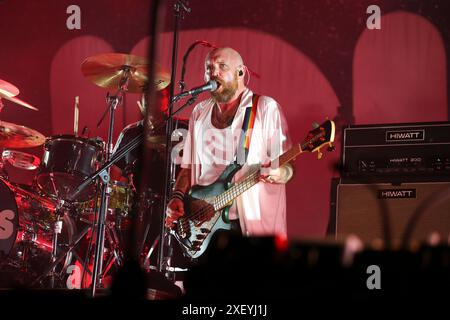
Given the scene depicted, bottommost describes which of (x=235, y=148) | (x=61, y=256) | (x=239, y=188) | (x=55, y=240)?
(x=61, y=256)

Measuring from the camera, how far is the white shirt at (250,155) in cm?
443

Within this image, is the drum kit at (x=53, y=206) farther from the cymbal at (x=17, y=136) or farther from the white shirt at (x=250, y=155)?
the white shirt at (x=250, y=155)

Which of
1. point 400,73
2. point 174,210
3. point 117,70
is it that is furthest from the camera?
point 400,73

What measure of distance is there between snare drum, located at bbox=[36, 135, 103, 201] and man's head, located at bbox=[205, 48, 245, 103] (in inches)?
41.0

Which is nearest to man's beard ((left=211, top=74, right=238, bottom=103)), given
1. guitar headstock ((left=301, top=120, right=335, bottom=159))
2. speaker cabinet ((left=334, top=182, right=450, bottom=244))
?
guitar headstock ((left=301, top=120, right=335, bottom=159))

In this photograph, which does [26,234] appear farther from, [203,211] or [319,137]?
[319,137]

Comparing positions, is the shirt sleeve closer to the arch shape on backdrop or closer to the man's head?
the man's head

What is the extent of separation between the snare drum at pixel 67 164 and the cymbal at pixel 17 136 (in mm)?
99

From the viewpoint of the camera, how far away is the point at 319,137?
4082 mm

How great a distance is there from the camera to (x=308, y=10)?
16.9 ft

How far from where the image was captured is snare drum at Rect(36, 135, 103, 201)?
4.91 metres

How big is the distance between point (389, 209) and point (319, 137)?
660mm

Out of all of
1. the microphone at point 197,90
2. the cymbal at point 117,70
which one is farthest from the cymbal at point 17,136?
the microphone at point 197,90

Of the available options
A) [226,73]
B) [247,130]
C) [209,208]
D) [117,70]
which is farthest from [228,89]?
[209,208]
